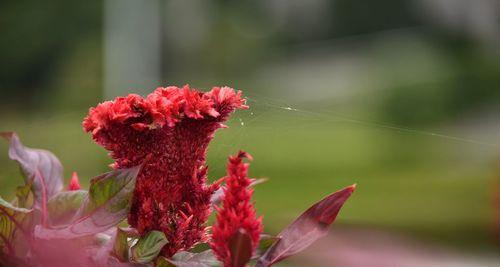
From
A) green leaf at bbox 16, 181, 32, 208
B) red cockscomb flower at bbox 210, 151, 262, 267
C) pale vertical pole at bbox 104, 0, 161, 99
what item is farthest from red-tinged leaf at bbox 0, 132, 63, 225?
pale vertical pole at bbox 104, 0, 161, 99

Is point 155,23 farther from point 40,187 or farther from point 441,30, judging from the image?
point 40,187

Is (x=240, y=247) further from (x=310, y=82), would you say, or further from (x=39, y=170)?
(x=310, y=82)

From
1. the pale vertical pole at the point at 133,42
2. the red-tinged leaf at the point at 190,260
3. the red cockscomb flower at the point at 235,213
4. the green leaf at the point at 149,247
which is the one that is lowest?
the pale vertical pole at the point at 133,42

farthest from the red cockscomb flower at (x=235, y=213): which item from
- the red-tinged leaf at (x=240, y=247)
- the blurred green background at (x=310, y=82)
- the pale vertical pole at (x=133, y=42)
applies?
the pale vertical pole at (x=133, y=42)

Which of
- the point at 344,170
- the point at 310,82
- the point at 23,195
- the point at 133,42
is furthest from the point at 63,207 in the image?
the point at 133,42

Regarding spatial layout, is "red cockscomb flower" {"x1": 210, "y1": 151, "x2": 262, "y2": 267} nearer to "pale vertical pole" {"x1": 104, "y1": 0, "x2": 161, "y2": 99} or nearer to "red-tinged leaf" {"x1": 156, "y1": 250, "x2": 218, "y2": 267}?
"red-tinged leaf" {"x1": 156, "y1": 250, "x2": 218, "y2": 267}

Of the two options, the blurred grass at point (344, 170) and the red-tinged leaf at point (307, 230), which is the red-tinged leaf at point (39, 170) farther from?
the red-tinged leaf at point (307, 230)
